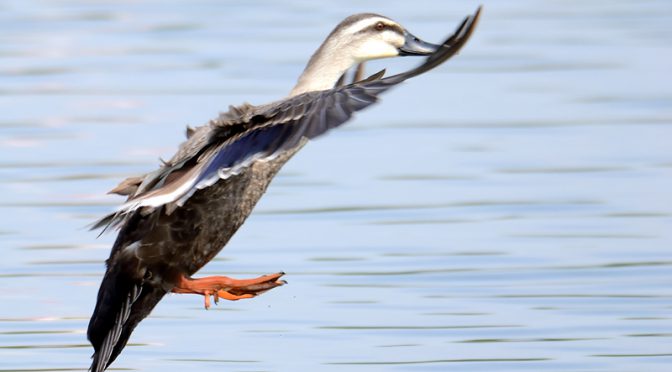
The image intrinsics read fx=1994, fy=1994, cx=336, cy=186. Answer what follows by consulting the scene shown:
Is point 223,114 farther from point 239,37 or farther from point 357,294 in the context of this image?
point 239,37

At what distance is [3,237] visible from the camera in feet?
39.7

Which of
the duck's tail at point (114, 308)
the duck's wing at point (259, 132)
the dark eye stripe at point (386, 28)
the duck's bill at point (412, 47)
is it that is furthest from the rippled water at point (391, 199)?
the dark eye stripe at point (386, 28)

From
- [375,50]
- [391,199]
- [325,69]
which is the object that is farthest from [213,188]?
[391,199]

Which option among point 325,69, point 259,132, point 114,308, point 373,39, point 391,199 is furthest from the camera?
point 391,199

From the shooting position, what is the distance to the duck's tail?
9.06 metres

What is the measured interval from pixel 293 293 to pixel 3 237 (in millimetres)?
2210

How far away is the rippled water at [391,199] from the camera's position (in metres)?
9.91

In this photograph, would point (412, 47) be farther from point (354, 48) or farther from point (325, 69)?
point (325, 69)

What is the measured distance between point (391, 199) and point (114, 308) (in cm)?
412

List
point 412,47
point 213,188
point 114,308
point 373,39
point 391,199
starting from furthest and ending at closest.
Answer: point 391,199 → point 412,47 → point 373,39 → point 114,308 → point 213,188

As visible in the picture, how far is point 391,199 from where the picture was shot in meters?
13.0

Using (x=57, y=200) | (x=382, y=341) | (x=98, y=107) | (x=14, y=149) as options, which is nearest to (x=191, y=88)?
(x=98, y=107)

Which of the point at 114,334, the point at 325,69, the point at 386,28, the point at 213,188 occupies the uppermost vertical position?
the point at 386,28

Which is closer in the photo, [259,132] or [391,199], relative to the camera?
[259,132]
